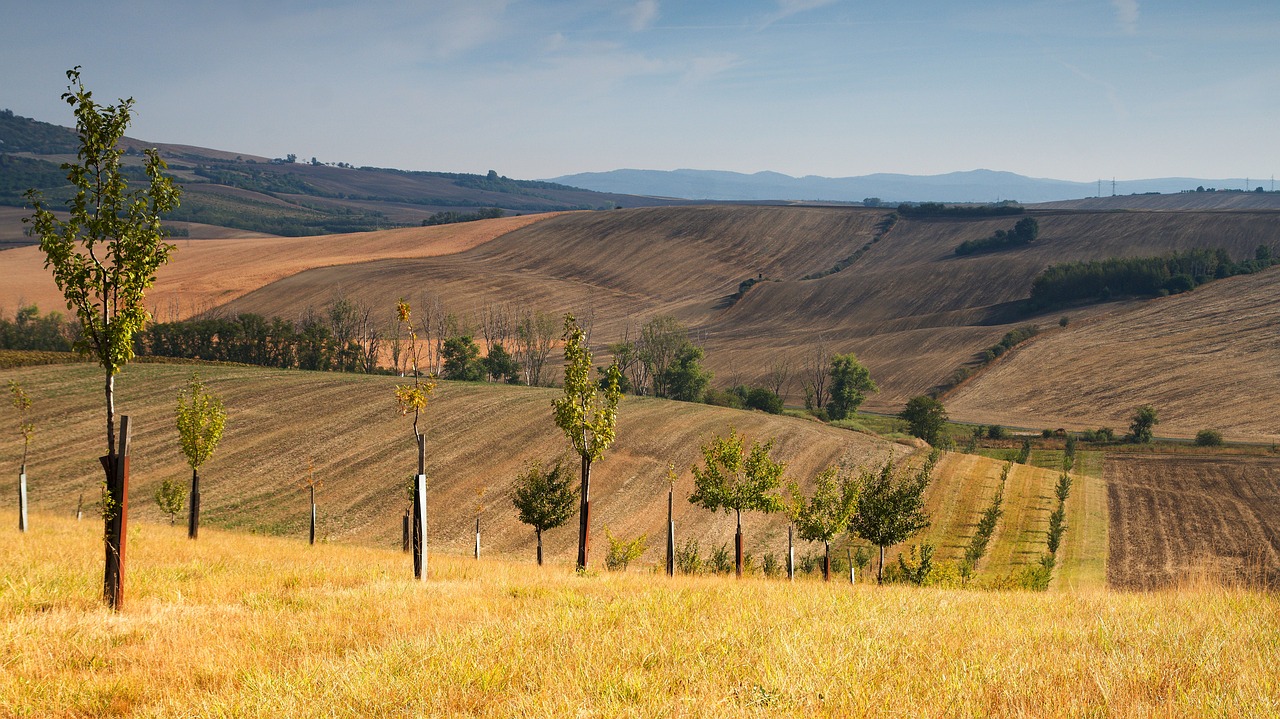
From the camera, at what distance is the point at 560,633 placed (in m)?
9.79

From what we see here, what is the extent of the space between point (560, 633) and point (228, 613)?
539 cm

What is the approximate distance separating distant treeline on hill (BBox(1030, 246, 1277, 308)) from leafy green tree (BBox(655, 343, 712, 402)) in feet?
226

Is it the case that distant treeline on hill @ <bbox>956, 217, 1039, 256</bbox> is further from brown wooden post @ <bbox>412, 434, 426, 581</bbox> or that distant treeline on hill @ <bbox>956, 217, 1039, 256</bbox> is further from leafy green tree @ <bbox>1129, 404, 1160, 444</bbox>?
brown wooden post @ <bbox>412, 434, 426, 581</bbox>

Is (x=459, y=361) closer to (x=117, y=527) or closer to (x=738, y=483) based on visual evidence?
(x=738, y=483)

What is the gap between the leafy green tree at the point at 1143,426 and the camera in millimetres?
85375

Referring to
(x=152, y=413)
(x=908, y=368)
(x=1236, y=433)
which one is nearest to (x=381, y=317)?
(x=152, y=413)

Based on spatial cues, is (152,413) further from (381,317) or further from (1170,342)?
(1170,342)

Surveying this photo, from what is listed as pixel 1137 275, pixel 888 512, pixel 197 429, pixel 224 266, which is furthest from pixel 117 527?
pixel 224 266

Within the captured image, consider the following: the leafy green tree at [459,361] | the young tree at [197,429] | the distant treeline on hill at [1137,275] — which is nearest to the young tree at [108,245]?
the young tree at [197,429]

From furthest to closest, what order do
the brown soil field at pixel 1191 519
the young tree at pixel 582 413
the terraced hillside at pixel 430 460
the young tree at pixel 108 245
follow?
1. the terraced hillside at pixel 430 460
2. the brown soil field at pixel 1191 519
3. the young tree at pixel 582 413
4. the young tree at pixel 108 245

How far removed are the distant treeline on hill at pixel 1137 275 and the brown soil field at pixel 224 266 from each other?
12085 centimetres

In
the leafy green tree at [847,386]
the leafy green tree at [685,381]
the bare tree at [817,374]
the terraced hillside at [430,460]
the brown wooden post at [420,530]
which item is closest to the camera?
the brown wooden post at [420,530]

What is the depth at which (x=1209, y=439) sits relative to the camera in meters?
81.0

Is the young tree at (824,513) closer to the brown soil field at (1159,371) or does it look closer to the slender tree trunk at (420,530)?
the slender tree trunk at (420,530)
